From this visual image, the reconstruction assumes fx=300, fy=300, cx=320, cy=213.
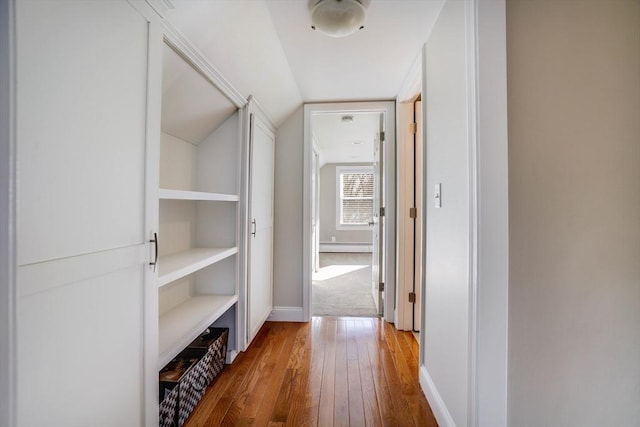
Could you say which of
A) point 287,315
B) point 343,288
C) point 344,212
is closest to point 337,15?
point 287,315

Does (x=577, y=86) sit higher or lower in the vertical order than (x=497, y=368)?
higher

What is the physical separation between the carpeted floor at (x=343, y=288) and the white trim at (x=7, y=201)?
2.56 metres

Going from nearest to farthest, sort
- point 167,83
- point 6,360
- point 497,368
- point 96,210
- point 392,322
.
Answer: point 6,360
point 96,210
point 497,368
point 167,83
point 392,322

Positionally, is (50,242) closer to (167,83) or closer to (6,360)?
(6,360)

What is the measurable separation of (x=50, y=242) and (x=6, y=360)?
26 centimetres

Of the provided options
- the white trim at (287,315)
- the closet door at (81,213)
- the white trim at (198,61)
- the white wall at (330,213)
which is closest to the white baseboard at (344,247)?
the white wall at (330,213)

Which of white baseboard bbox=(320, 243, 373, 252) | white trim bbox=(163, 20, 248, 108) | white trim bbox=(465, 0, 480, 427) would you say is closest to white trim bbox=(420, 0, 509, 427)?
white trim bbox=(465, 0, 480, 427)

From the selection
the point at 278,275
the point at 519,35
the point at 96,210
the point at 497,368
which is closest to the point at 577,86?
the point at 519,35

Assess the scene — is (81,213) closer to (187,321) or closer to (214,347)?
(187,321)

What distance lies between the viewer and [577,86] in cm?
110

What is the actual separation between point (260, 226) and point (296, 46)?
1320mm

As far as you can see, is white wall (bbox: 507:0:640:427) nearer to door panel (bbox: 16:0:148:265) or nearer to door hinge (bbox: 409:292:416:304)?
door panel (bbox: 16:0:148:265)

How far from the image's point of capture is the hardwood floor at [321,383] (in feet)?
4.96

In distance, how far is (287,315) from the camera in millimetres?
2840
